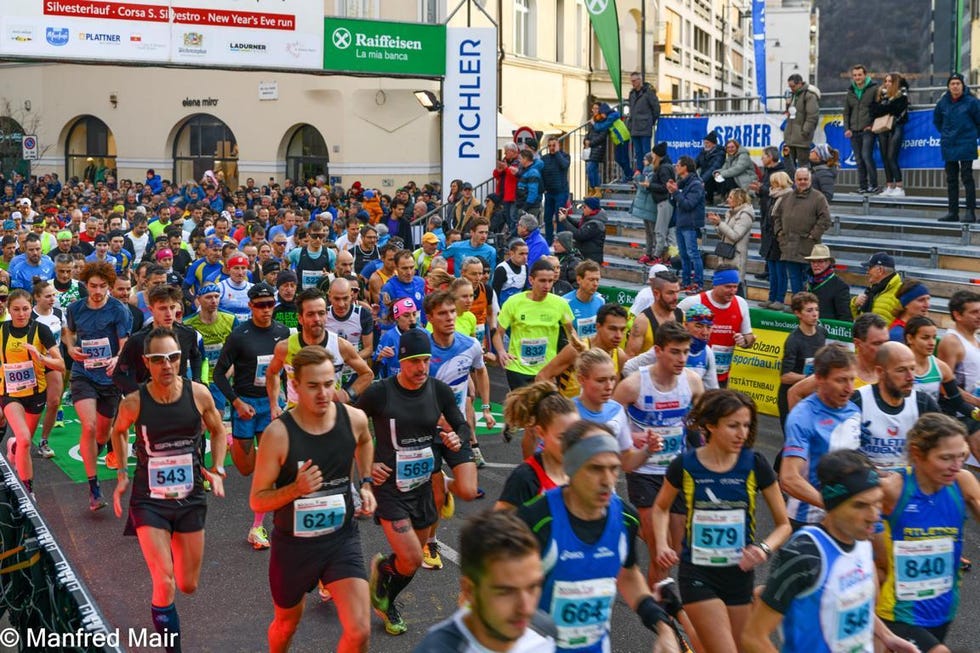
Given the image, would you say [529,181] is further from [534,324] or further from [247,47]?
[534,324]

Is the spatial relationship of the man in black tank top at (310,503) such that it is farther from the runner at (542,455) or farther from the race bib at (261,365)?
the race bib at (261,365)

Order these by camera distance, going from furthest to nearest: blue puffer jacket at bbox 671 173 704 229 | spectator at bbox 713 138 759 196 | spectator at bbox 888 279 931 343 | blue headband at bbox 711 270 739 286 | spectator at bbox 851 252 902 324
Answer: spectator at bbox 713 138 759 196, blue puffer jacket at bbox 671 173 704 229, spectator at bbox 851 252 902 324, blue headband at bbox 711 270 739 286, spectator at bbox 888 279 931 343

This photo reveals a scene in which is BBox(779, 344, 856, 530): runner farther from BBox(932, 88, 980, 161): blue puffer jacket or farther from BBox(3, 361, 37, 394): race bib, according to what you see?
BBox(932, 88, 980, 161): blue puffer jacket

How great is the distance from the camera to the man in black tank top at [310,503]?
5.89 meters

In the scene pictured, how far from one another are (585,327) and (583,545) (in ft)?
21.1

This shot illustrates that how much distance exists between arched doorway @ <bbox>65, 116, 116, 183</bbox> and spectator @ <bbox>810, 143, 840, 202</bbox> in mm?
25560

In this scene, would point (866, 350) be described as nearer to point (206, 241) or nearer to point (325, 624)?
point (325, 624)

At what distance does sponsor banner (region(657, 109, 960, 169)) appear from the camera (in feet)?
57.5

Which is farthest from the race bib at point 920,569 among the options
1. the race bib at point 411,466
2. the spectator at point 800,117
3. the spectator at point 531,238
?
the spectator at point 800,117

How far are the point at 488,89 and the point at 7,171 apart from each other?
2071cm

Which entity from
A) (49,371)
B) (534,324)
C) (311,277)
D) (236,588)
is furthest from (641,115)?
(236,588)

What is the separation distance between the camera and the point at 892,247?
661 inches

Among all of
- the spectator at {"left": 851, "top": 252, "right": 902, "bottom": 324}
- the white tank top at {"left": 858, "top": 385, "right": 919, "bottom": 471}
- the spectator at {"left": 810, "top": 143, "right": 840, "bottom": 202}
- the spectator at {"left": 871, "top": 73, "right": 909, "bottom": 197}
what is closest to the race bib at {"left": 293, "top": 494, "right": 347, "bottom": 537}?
the white tank top at {"left": 858, "top": 385, "right": 919, "bottom": 471}

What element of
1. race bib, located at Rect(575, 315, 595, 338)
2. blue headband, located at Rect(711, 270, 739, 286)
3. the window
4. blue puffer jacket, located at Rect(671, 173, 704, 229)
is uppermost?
the window
